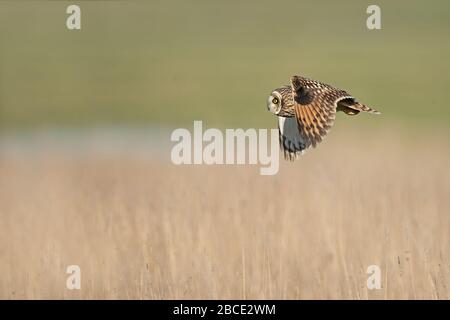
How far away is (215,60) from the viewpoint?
100.0ft

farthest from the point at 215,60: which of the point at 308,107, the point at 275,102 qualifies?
the point at 308,107

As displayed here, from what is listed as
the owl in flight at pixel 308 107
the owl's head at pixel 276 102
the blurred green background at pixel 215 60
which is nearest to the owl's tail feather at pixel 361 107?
the owl in flight at pixel 308 107

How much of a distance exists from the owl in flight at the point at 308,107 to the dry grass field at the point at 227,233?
0.94m

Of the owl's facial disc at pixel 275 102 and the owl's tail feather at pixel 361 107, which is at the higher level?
the owl's facial disc at pixel 275 102

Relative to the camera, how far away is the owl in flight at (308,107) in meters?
6.25

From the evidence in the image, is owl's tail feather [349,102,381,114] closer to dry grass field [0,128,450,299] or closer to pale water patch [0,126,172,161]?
dry grass field [0,128,450,299]

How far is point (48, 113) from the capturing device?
1021 inches

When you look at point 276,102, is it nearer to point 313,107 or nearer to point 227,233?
point 313,107

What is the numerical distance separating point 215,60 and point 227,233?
23460mm

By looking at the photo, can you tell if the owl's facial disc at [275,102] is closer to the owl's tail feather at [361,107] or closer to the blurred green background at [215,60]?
the owl's tail feather at [361,107]

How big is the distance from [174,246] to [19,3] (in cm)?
1835

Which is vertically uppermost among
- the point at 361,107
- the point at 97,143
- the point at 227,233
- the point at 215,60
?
the point at 215,60

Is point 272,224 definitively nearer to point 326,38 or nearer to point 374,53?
point 374,53

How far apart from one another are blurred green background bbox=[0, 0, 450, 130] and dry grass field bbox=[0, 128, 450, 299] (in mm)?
11631
